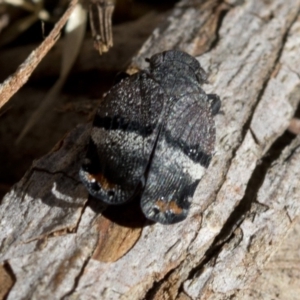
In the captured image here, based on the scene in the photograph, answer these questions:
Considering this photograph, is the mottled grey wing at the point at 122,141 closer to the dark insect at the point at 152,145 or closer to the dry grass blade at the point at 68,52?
the dark insect at the point at 152,145

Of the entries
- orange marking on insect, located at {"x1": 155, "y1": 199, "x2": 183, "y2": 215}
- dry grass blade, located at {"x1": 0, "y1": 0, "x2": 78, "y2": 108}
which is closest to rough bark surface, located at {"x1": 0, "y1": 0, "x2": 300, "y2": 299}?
orange marking on insect, located at {"x1": 155, "y1": 199, "x2": 183, "y2": 215}

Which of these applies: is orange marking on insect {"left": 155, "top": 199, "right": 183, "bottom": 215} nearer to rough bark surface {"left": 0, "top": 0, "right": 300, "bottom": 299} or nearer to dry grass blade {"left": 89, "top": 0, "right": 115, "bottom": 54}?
rough bark surface {"left": 0, "top": 0, "right": 300, "bottom": 299}

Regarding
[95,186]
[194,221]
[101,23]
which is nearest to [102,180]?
[95,186]

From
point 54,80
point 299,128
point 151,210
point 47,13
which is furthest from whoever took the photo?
point 47,13

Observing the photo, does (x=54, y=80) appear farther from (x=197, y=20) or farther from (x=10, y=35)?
(x=197, y=20)

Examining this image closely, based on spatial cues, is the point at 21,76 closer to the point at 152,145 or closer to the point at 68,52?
the point at 152,145

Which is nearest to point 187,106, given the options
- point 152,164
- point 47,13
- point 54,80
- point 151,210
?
point 152,164
